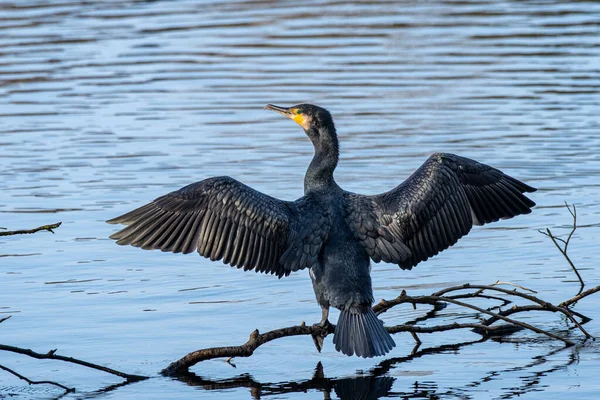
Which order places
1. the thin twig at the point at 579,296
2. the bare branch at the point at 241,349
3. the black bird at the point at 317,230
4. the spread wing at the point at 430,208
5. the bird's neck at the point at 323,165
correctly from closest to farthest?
the bare branch at the point at 241,349 → the black bird at the point at 317,230 → the spread wing at the point at 430,208 → the bird's neck at the point at 323,165 → the thin twig at the point at 579,296

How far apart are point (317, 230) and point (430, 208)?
78 cm

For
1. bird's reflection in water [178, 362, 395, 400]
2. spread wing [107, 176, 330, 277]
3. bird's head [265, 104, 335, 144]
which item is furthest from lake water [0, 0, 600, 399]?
bird's head [265, 104, 335, 144]

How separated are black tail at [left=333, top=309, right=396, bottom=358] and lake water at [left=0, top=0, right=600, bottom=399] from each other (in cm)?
25

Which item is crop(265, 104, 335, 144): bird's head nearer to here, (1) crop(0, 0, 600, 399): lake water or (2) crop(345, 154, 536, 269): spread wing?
(2) crop(345, 154, 536, 269): spread wing

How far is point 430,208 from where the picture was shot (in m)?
7.95

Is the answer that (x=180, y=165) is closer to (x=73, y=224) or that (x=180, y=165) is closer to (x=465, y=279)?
(x=73, y=224)

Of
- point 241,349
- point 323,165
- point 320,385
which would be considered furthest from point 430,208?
point 241,349

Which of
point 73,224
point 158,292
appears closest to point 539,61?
point 73,224

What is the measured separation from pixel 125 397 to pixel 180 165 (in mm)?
6365

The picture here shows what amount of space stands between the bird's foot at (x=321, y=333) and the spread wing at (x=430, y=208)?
0.50 meters

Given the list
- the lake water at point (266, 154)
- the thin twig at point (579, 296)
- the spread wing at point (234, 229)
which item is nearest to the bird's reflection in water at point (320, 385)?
the lake water at point (266, 154)

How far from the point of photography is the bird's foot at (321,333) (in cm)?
771

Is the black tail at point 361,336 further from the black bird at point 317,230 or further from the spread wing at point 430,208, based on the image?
the spread wing at point 430,208

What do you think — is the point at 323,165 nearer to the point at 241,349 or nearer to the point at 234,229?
the point at 234,229
